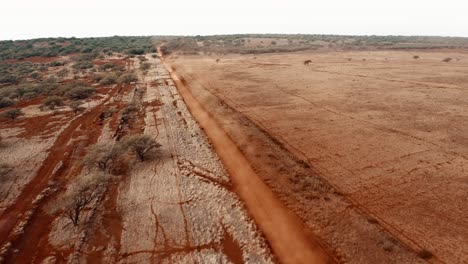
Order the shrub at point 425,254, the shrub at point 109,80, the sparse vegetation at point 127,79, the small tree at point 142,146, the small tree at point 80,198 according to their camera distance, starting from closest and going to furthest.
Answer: the shrub at point 425,254, the small tree at point 80,198, the small tree at point 142,146, the shrub at point 109,80, the sparse vegetation at point 127,79

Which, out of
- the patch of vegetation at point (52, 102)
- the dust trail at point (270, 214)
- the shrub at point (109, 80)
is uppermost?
the shrub at point (109, 80)

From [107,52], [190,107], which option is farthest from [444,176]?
[107,52]

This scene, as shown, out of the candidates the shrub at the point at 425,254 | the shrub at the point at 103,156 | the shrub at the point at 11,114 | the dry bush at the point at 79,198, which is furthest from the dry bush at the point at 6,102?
the shrub at the point at 425,254

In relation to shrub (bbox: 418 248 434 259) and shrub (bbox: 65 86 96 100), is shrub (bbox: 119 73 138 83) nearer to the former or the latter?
shrub (bbox: 65 86 96 100)

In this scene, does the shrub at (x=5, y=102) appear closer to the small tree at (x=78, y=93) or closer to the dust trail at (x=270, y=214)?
the small tree at (x=78, y=93)

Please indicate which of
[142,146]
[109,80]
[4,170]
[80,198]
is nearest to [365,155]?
[142,146]

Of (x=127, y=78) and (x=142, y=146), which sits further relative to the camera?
(x=127, y=78)

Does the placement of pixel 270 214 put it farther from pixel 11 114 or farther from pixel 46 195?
pixel 11 114
